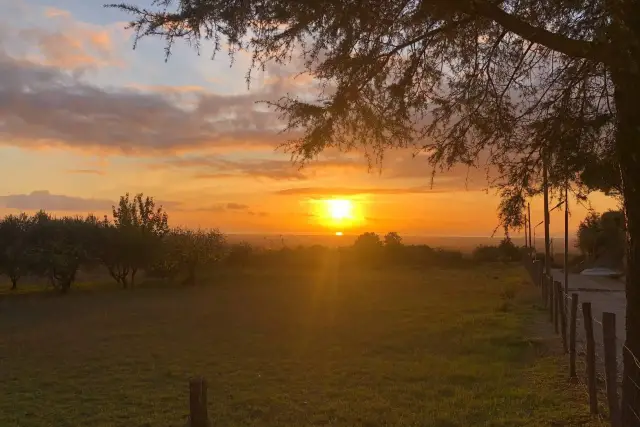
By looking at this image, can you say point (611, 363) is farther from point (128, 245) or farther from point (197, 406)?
point (128, 245)

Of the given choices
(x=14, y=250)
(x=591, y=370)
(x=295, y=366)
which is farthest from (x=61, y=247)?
(x=591, y=370)

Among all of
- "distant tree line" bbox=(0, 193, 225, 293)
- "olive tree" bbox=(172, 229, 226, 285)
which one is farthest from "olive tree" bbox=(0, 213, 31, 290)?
"olive tree" bbox=(172, 229, 226, 285)

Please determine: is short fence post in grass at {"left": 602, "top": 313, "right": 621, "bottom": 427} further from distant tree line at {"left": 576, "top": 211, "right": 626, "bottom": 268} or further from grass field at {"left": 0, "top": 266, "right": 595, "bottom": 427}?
distant tree line at {"left": 576, "top": 211, "right": 626, "bottom": 268}

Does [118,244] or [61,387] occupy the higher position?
[118,244]

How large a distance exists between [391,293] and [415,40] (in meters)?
24.3

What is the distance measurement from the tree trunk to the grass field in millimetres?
2424

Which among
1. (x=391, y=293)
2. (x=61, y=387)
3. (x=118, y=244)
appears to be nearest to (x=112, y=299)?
(x=118, y=244)

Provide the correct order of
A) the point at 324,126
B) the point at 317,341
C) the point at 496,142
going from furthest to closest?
the point at 317,341 → the point at 496,142 → the point at 324,126

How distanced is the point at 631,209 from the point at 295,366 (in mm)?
8535

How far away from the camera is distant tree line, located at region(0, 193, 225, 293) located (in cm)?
3884

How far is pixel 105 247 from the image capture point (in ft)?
137

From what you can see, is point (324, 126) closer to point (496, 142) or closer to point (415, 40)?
point (415, 40)

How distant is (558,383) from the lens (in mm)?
9586

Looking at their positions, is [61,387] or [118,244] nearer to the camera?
[61,387]
